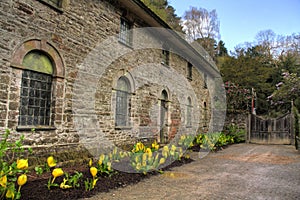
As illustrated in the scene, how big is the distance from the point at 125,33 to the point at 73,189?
6.57 meters

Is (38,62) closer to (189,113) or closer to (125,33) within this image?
(125,33)

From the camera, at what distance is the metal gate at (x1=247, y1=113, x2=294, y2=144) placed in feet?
48.4

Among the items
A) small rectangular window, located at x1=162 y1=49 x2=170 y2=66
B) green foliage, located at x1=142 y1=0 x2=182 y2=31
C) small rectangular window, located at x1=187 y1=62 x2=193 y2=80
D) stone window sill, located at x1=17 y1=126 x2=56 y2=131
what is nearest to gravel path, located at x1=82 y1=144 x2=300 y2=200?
stone window sill, located at x1=17 y1=126 x2=56 y2=131

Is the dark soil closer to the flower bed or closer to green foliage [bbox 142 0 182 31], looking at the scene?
the flower bed

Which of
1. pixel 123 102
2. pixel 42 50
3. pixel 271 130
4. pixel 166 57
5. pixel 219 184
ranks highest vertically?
pixel 166 57

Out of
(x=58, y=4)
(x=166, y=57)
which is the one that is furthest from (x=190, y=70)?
(x=58, y=4)

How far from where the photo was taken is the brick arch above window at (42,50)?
18.2 feet

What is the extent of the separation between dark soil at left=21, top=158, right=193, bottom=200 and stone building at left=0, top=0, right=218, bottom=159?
102cm

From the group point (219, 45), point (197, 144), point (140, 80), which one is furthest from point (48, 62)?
point (219, 45)

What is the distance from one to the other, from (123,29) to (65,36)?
10.3ft

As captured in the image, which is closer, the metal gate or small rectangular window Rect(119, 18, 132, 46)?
small rectangular window Rect(119, 18, 132, 46)

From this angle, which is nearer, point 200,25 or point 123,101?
point 123,101

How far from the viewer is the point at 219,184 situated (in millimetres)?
5477

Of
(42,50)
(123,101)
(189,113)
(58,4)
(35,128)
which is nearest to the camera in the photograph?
(35,128)
